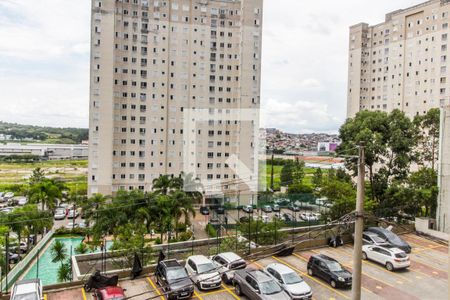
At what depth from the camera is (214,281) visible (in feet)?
40.5

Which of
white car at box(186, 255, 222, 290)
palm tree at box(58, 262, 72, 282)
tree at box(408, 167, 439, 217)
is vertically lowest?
palm tree at box(58, 262, 72, 282)

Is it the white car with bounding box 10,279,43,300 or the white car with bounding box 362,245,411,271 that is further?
the white car with bounding box 362,245,411,271

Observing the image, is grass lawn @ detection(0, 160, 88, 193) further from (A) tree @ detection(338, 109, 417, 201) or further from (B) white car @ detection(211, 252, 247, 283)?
(B) white car @ detection(211, 252, 247, 283)

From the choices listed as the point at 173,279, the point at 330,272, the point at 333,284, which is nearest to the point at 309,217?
the point at 330,272

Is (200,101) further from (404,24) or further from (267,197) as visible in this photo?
(404,24)

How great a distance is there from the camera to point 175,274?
11930 mm

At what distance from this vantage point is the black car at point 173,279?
37.0ft

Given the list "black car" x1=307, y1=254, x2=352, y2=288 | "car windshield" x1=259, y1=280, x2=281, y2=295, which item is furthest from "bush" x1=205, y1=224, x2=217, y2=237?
"car windshield" x1=259, y1=280, x2=281, y2=295

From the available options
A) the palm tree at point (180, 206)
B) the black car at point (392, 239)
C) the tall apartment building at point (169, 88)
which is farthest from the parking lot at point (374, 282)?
the tall apartment building at point (169, 88)

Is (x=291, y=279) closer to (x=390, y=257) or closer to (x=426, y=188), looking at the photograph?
(x=390, y=257)

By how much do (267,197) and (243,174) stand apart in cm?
862

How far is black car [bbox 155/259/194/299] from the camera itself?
11.3 metres

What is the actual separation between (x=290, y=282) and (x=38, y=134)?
113 m

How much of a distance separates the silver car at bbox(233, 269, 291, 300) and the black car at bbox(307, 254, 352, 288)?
2.69 metres
